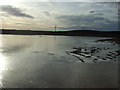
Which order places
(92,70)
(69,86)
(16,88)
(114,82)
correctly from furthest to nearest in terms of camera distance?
Answer: (92,70), (114,82), (69,86), (16,88)

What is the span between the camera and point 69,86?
12562 mm

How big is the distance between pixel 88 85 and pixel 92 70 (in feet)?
16.1

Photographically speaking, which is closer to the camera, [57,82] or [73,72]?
[57,82]

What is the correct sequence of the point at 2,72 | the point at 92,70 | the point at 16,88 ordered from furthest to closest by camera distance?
the point at 92,70 → the point at 2,72 → the point at 16,88

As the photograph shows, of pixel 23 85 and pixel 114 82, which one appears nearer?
pixel 23 85

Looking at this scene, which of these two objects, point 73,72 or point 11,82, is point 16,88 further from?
point 73,72

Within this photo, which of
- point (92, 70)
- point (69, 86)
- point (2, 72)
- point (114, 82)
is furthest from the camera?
point (92, 70)

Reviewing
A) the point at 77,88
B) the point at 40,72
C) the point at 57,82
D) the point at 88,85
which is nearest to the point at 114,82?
the point at 88,85

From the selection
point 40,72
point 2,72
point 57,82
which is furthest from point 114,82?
point 2,72

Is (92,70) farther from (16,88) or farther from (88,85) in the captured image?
(16,88)

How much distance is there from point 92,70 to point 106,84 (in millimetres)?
4382

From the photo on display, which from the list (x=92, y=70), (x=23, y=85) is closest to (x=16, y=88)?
(x=23, y=85)

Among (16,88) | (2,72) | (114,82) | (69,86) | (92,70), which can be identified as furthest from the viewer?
(92,70)

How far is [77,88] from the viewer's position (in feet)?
39.9
